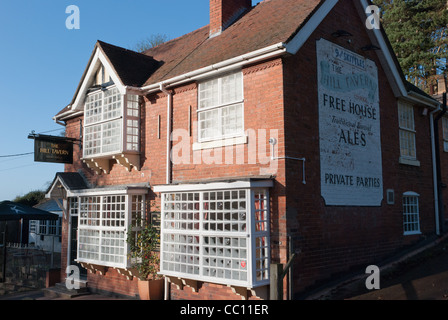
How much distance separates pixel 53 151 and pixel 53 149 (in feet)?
0.24

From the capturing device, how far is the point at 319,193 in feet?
31.6

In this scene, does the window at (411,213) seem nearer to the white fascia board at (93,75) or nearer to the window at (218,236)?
the window at (218,236)

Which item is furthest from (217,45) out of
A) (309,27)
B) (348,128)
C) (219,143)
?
(348,128)

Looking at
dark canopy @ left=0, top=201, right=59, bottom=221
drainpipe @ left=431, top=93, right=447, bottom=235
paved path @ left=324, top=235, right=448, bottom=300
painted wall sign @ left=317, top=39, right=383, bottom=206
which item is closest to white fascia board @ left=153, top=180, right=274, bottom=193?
painted wall sign @ left=317, top=39, right=383, bottom=206

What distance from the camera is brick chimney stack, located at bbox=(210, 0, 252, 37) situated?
12.9 m

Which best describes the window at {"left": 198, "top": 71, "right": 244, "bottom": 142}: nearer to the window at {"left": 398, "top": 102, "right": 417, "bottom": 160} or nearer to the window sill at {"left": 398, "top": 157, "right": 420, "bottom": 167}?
the window sill at {"left": 398, "top": 157, "right": 420, "bottom": 167}

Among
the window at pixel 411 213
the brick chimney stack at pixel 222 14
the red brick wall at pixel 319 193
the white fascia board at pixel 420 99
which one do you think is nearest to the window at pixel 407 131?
the white fascia board at pixel 420 99

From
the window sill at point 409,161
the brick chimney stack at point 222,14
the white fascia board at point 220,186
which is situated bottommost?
the white fascia board at point 220,186

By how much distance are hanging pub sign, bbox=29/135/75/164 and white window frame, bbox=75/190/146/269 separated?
1824 mm

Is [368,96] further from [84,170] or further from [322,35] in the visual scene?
[84,170]

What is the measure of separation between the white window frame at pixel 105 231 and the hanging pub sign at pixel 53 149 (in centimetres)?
182

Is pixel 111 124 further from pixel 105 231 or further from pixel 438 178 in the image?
pixel 438 178

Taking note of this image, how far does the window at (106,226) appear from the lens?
11727 millimetres
